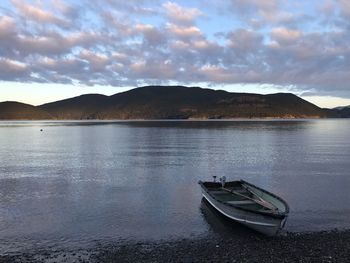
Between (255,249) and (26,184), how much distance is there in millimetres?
29536

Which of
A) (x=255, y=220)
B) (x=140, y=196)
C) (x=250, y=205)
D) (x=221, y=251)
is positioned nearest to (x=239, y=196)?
(x=250, y=205)

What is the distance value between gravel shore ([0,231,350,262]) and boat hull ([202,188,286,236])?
0.55 meters

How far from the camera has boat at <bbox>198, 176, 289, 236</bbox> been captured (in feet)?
78.7

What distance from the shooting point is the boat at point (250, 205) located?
24000 mm

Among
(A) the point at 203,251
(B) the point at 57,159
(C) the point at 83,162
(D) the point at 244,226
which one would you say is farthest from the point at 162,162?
(A) the point at 203,251

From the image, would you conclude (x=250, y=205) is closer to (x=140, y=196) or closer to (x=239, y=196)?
(x=239, y=196)

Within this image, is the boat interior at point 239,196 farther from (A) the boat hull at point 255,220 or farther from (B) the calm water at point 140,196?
(B) the calm water at point 140,196

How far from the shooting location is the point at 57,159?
2662 inches

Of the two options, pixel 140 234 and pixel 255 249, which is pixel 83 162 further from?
pixel 255 249

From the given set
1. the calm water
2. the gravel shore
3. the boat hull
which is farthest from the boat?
the calm water

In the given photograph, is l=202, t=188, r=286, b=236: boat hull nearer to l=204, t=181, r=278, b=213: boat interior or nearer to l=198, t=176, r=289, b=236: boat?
l=198, t=176, r=289, b=236: boat

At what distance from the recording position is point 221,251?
71.5ft

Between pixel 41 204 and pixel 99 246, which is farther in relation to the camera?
pixel 41 204

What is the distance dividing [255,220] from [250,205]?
3640 mm
